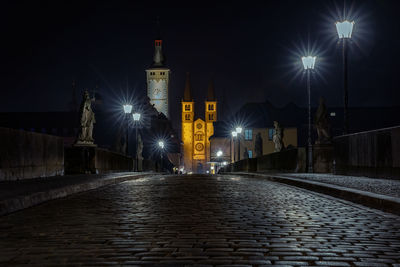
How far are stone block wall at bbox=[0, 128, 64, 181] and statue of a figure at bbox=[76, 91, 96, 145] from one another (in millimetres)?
2757

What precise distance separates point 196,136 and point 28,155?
428 feet

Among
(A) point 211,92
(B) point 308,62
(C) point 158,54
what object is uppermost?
(C) point 158,54

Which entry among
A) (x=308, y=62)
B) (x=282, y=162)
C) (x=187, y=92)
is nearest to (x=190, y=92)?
(x=187, y=92)

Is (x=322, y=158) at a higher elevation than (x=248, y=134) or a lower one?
lower

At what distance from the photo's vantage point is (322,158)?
21750mm

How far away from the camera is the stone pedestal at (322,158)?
21.6 metres

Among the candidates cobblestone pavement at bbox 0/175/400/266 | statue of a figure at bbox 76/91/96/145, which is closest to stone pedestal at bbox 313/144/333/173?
statue of a figure at bbox 76/91/96/145

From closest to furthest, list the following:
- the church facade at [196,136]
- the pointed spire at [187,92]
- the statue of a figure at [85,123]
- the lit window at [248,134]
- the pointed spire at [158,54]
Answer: the statue of a figure at [85,123] < the lit window at [248,134] < the church facade at [196,136] < the pointed spire at [187,92] < the pointed spire at [158,54]

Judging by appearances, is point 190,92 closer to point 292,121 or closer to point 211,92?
point 211,92

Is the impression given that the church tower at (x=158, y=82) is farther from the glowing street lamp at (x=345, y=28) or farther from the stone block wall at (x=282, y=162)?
the glowing street lamp at (x=345, y=28)

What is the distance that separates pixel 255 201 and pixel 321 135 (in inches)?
499

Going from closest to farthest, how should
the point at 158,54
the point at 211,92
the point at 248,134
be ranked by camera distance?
the point at 248,134
the point at 211,92
the point at 158,54

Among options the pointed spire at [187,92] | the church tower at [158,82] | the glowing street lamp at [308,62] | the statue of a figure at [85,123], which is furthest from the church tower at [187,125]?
the statue of a figure at [85,123]

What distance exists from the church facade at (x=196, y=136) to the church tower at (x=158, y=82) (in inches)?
505
